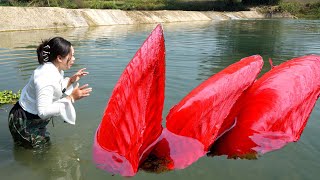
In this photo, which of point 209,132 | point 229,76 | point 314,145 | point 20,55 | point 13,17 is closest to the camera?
point 209,132

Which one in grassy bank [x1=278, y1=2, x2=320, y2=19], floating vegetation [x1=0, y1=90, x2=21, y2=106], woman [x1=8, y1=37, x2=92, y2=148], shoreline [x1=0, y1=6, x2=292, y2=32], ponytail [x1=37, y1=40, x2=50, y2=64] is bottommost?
grassy bank [x1=278, y1=2, x2=320, y2=19]

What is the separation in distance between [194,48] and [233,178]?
10698 millimetres

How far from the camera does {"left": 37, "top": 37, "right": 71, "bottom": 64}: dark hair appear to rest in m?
3.60

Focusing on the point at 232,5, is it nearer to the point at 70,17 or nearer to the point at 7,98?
the point at 70,17

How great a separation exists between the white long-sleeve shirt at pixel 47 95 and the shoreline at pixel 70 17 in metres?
19.8

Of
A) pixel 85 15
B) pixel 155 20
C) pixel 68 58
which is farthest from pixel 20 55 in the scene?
pixel 155 20

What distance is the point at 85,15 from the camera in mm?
29422

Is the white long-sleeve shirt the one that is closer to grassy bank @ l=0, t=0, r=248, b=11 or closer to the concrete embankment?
the concrete embankment

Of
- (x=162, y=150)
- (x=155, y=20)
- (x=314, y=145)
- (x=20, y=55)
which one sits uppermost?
(x=162, y=150)

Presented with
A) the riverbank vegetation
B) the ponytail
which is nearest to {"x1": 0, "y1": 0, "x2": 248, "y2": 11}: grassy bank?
the riverbank vegetation

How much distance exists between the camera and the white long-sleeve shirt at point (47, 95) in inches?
135

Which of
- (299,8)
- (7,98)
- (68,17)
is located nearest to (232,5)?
(299,8)

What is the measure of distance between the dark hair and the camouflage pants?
66 centimetres

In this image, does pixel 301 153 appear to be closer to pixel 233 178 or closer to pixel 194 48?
pixel 233 178
